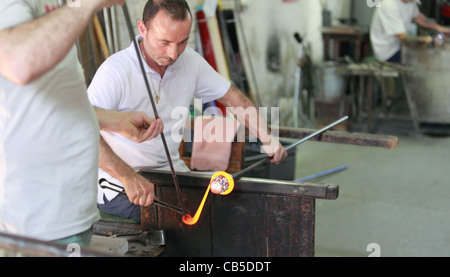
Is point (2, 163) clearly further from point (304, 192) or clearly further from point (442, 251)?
point (442, 251)

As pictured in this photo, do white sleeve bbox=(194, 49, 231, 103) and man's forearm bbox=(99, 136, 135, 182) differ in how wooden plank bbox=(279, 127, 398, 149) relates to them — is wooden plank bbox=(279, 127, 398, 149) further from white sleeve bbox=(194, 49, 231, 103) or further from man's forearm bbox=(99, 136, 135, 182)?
man's forearm bbox=(99, 136, 135, 182)

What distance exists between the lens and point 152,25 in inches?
77.0

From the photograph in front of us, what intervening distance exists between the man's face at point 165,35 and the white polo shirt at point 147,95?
0.12 m

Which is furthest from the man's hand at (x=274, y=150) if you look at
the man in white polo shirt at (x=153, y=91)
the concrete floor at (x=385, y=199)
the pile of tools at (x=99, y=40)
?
the pile of tools at (x=99, y=40)

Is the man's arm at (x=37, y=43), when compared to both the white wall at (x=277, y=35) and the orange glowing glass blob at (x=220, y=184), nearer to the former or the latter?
the orange glowing glass blob at (x=220, y=184)

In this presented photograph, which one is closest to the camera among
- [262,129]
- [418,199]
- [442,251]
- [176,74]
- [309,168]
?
[176,74]

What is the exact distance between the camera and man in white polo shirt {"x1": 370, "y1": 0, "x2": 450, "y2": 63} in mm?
5457

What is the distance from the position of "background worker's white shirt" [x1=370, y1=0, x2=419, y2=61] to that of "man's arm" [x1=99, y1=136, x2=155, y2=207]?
441 cm

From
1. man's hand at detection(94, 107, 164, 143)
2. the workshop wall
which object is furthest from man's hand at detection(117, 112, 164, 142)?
the workshop wall

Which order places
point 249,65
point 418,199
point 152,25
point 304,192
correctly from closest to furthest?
point 304,192 → point 152,25 → point 418,199 → point 249,65

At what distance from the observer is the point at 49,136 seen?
123 centimetres

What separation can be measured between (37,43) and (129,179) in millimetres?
835
